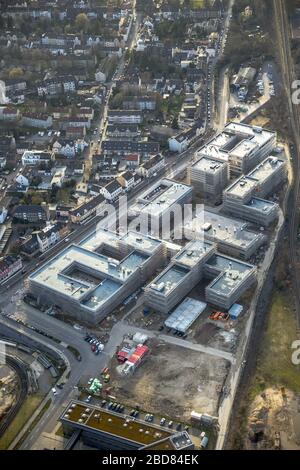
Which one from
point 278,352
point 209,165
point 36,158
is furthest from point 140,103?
point 278,352

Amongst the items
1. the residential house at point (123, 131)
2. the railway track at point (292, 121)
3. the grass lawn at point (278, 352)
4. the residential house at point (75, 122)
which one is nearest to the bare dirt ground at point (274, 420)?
the grass lawn at point (278, 352)

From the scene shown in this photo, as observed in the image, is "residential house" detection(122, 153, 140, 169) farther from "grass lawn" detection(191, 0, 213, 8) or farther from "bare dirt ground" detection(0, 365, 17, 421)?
"grass lawn" detection(191, 0, 213, 8)

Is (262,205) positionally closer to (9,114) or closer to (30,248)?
(30,248)

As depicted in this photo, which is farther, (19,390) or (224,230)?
(224,230)

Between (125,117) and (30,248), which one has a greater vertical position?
(125,117)

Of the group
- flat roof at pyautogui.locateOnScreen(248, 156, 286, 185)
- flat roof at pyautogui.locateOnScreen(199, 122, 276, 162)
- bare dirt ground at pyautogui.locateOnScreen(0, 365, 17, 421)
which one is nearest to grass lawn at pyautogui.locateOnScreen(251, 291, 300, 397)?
flat roof at pyautogui.locateOnScreen(248, 156, 286, 185)

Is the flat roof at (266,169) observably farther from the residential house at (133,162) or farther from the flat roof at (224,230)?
the residential house at (133,162)

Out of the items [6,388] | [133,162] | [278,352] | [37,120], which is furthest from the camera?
[37,120]

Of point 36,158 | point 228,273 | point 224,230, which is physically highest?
point 36,158
